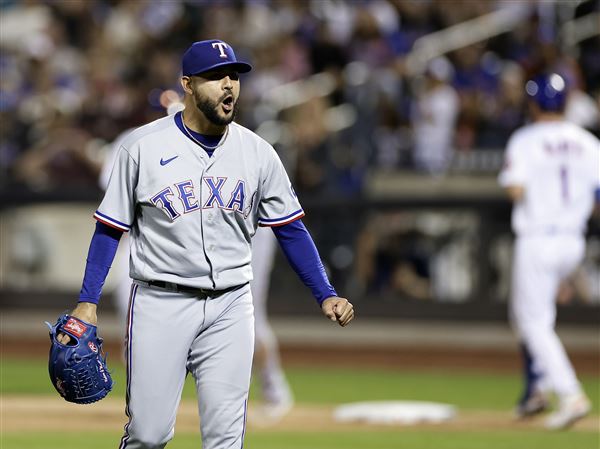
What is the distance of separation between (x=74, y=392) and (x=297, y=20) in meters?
13.3

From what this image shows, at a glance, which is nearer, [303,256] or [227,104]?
[227,104]

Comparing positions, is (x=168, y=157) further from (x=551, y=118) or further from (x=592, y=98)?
(x=592, y=98)

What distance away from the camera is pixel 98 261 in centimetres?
525

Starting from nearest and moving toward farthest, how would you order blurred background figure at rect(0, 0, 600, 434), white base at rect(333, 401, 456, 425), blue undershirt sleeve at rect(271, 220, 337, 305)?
blue undershirt sleeve at rect(271, 220, 337, 305), white base at rect(333, 401, 456, 425), blurred background figure at rect(0, 0, 600, 434)

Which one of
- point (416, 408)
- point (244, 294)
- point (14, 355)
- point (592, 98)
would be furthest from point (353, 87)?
point (244, 294)

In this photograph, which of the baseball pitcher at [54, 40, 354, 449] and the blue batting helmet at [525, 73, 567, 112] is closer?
the baseball pitcher at [54, 40, 354, 449]

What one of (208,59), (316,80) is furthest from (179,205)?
(316,80)

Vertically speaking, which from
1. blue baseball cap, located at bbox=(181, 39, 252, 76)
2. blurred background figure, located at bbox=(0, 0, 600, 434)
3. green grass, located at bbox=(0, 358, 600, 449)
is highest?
blue baseball cap, located at bbox=(181, 39, 252, 76)

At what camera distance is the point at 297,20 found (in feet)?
59.3

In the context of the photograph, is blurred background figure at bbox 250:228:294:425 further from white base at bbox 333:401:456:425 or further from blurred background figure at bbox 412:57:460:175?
blurred background figure at bbox 412:57:460:175

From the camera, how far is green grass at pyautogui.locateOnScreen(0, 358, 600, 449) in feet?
27.5

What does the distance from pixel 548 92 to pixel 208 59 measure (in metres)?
4.55

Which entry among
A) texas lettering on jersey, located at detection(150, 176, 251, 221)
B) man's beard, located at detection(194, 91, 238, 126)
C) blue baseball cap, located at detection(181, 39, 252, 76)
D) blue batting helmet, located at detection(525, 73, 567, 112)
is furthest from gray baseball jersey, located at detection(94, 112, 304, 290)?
blue batting helmet, located at detection(525, 73, 567, 112)

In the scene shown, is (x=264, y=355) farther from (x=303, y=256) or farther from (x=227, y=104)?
(x=227, y=104)
